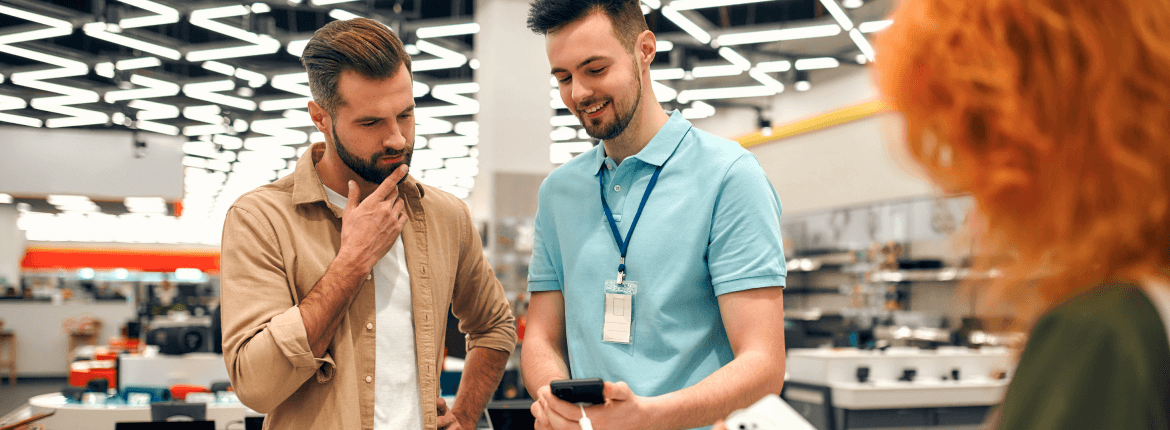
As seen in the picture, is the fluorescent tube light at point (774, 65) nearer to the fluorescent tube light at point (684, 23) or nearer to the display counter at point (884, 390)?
the fluorescent tube light at point (684, 23)

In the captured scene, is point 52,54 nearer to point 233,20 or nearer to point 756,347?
point 233,20

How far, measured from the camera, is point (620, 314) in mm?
1348

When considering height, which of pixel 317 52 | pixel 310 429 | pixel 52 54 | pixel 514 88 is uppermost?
pixel 52 54

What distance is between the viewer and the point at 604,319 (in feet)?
4.51

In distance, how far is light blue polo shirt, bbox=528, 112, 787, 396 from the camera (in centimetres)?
130

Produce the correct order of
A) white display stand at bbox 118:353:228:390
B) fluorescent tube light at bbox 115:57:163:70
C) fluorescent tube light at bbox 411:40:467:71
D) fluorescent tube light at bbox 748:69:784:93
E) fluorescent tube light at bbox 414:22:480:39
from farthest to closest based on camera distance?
fluorescent tube light at bbox 748:69:784:93
fluorescent tube light at bbox 115:57:163:70
fluorescent tube light at bbox 411:40:467:71
fluorescent tube light at bbox 414:22:480:39
white display stand at bbox 118:353:228:390

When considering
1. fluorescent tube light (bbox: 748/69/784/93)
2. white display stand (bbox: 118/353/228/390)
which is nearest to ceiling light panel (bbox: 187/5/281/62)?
white display stand (bbox: 118/353/228/390)

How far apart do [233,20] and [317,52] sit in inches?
390

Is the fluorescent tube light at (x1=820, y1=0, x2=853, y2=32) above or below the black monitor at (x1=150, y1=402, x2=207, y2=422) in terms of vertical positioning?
above

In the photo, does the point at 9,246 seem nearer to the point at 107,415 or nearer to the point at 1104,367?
the point at 107,415

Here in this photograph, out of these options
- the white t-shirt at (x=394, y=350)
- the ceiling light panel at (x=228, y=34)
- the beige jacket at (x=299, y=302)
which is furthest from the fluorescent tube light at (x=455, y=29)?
the white t-shirt at (x=394, y=350)

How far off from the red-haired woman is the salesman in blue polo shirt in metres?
0.68

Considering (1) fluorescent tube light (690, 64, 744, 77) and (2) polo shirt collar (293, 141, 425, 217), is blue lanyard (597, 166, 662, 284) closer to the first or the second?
(2) polo shirt collar (293, 141, 425, 217)

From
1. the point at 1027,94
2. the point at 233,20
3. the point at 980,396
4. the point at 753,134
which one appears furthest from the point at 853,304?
the point at 1027,94
